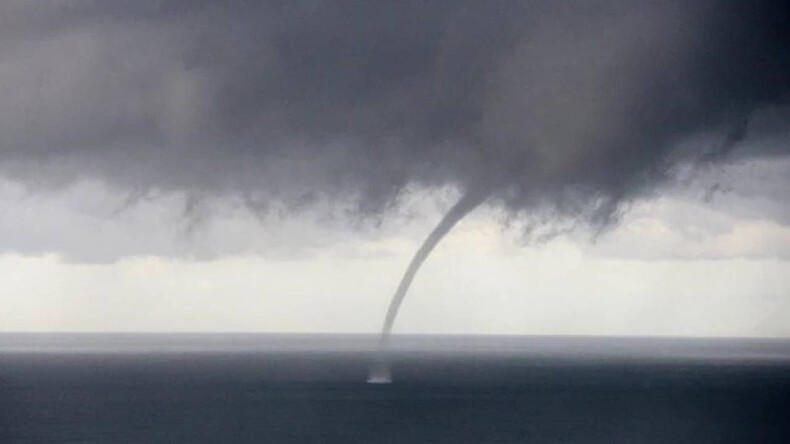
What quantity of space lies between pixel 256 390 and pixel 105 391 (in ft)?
40.8

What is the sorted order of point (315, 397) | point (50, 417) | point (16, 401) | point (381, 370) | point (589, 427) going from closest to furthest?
point (589, 427) < point (50, 417) < point (16, 401) < point (315, 397) < point (381, 370)

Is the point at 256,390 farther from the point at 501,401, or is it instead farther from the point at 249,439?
the point at 249,439

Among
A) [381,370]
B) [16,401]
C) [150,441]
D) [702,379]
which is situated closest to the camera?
[150,441]

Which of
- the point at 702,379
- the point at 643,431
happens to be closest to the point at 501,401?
the point at 643,431


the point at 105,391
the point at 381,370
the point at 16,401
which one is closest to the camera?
the point at 16,401

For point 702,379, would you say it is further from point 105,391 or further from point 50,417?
point 50,417

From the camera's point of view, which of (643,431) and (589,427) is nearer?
(643,431)

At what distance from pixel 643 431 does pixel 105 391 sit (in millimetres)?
51388

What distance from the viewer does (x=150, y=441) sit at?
49.6 meters

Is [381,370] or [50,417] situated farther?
[381,370]

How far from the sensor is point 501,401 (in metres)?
78.8

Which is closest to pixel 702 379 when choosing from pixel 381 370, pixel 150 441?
pixel 381 370

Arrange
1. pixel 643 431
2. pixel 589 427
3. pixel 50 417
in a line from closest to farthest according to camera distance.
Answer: pixel 643 431 → pixel 589 427 → pixel 50 417

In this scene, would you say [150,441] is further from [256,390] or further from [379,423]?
[256,390]
